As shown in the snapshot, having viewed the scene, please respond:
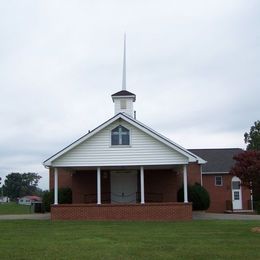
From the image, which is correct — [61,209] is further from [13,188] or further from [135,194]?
[13,188]

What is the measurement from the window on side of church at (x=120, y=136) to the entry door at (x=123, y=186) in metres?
4.50

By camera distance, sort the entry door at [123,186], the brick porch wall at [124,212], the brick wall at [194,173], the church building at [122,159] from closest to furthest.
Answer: the brick porch wall at [124,212], the church building at [122,159], the entry door at [123,186], the brick wall at [194,173]

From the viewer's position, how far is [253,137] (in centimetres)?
6231

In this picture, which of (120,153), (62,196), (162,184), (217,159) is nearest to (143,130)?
(120,153)

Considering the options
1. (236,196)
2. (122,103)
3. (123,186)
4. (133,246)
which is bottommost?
(133,246)

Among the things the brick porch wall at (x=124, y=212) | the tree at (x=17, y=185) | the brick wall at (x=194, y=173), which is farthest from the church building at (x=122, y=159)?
A: the tree at (x=17, y=185)

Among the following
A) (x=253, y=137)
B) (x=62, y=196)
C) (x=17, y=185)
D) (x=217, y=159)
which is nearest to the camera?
(x=62, y=196)

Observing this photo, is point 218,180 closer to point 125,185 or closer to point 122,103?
point 125,185

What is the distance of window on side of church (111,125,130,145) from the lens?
2917 centimetres

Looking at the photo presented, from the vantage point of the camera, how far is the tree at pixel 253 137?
61216 mm

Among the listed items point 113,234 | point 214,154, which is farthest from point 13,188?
point 113,234

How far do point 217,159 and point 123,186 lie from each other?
15.0 m

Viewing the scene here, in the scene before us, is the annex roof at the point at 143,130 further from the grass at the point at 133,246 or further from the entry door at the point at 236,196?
the entry door at the point at 236,196

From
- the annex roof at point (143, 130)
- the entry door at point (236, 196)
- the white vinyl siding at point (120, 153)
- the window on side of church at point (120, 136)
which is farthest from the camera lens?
the entry door at point (236, 196)
